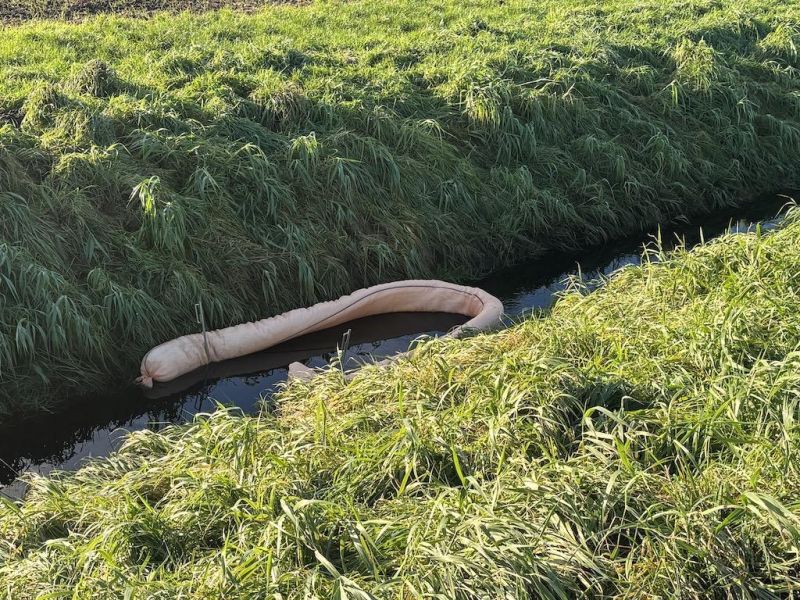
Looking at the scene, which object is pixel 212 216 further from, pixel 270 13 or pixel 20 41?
pixel 270 13

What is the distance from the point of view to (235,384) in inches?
233

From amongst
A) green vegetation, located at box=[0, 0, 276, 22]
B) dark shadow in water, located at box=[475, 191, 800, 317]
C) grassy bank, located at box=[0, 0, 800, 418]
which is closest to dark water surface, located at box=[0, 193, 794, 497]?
dark shadow in water, located at box=[475, 191, 800, 317]

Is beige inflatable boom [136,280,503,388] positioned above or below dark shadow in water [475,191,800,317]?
above

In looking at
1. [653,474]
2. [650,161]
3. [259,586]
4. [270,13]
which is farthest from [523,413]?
[270,13]

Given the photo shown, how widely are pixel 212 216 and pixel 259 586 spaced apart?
4142 mm

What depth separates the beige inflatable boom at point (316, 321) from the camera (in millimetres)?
5758

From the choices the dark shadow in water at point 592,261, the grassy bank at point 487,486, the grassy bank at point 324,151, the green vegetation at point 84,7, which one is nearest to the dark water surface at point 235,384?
the dark shadow in water at point 592,261

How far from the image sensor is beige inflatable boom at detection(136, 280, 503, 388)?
227 inches

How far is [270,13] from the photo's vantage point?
1088 cm

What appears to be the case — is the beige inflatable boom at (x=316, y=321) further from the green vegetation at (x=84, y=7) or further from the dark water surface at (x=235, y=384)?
the green vegetation at (x=84, y=7)

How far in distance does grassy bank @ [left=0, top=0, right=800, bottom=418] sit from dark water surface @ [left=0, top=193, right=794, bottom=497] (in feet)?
0.80

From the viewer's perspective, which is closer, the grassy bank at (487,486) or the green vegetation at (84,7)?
the grassy bank at (487,486)

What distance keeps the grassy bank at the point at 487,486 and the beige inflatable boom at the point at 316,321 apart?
3.34 ft

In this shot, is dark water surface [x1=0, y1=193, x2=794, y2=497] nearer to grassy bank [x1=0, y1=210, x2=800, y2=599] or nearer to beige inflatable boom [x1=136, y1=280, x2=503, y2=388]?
beige inflatable boom [x1=136, y1=280, x2=503, y2=388]
